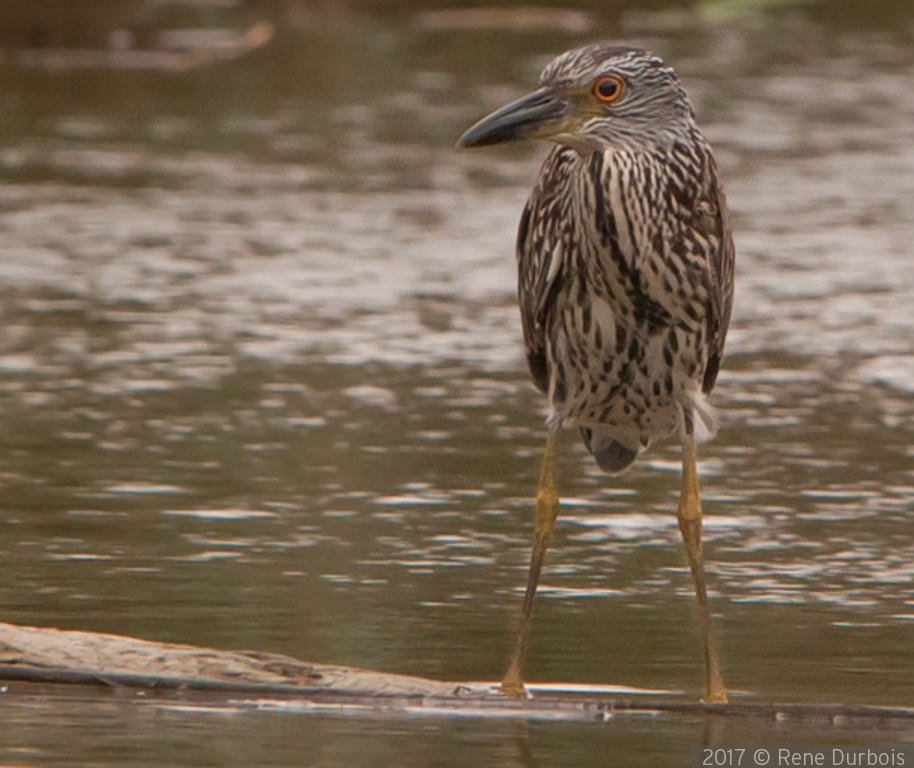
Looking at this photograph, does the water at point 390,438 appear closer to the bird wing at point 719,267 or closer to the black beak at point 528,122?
the bird wing at point 719,267

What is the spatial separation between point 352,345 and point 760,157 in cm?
622

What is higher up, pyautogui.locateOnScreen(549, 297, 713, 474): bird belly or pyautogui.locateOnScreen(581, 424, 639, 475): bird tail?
pyautogui.locateOnScreen(549, 297, 713, 474): bird belly

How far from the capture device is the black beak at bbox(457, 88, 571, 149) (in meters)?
6.75

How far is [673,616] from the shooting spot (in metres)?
7.37

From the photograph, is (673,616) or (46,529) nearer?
(673,616)

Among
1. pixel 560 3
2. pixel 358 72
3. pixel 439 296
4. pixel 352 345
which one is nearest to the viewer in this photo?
pixel 352 345

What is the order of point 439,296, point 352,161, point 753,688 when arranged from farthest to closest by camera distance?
point 352,161 < point 439,296 < point 753,688

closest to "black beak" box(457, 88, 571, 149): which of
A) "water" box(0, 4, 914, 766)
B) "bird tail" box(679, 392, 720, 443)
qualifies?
"bird tail" box(679, 392, 720, 443)

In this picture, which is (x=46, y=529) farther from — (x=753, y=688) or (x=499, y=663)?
(x=753, y=688)

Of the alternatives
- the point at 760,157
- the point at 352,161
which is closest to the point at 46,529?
the point at 352,161

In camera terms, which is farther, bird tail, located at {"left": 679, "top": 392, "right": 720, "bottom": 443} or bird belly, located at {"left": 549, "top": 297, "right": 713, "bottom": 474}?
bird tail, located at {"left": 679, "top": 392, "right": 720, "bottom": 443}

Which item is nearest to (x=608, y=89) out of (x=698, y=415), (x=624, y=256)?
(x=624, y=256)

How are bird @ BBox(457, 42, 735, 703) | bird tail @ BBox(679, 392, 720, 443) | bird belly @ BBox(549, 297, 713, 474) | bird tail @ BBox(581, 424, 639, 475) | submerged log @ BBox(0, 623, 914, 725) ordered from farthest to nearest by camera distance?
1. bird tail @ BBox(581, 424, 639, 475)
2. bird tail @ BBox(679, 392, 720, 443)
3. bird belly @ BBox(549, 297, 713, 474)
4. bird @ BBox(457, 42, 735, 703)
5. submerged log @ BBox(0, 623, 914, 725)

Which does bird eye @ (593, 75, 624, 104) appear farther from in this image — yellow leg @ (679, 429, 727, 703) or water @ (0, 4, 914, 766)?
water @ (0, 4, 914, 766)
